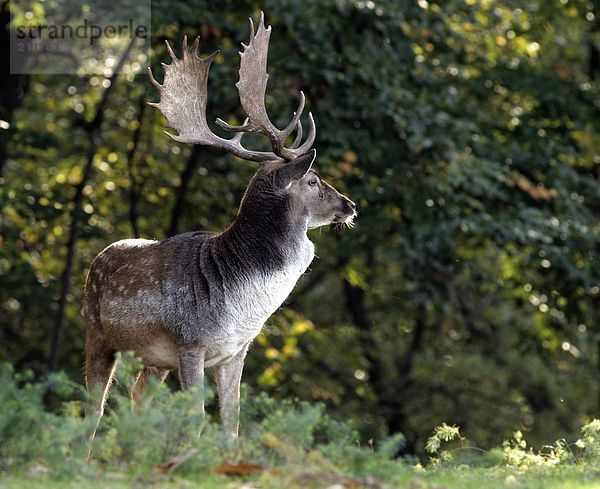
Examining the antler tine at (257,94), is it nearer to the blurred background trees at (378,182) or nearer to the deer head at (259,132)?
the deer head at (259,132)

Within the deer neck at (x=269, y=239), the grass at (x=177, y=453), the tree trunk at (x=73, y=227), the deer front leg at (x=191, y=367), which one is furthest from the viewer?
the tree trunk at (x=73, y=227)

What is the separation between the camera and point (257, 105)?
8.75 metres

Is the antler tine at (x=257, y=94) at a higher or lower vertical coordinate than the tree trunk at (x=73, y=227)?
higher

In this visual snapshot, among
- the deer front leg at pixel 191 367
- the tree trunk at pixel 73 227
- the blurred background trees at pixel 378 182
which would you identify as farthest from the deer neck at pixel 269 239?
the tree trunk at pixel 73 227

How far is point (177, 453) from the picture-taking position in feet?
19.2

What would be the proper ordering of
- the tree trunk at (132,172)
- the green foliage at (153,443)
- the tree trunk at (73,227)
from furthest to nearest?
the tree trunk at (132,172) < the tree trunk at (73,227) < the green foliage at (153,443)

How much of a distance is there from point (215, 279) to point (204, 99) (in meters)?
1.61

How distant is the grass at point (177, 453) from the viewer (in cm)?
550

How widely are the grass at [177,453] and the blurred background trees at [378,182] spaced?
646 centimetres

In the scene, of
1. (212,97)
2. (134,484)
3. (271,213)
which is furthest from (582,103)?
(134,484)

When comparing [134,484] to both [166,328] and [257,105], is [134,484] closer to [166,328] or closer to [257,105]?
[166,328]

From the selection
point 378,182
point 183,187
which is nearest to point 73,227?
point 183,187

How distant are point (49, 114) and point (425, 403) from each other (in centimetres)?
758

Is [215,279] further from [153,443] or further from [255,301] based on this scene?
[153,443]
